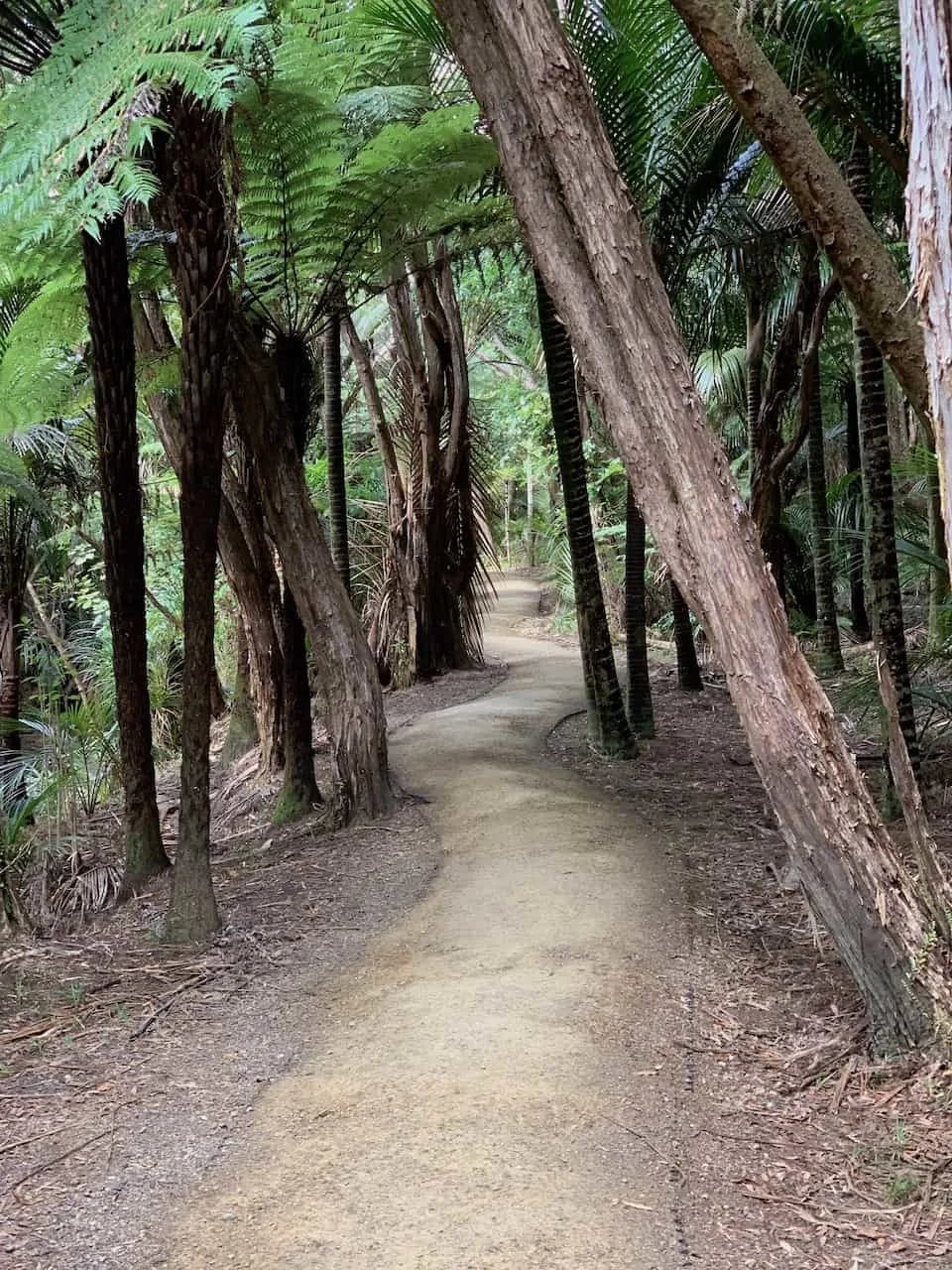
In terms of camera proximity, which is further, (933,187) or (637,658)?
(637,658)

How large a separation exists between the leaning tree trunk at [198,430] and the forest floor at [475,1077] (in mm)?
395

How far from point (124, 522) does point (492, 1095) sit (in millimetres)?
3179

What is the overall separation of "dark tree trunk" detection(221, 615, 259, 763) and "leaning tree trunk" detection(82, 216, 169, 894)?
2.83 metres

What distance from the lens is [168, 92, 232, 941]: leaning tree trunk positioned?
4.12 metres

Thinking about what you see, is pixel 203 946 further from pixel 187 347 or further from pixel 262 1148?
pixel 187 347

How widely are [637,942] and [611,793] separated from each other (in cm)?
225

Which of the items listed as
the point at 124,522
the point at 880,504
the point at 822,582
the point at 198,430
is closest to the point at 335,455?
the point at 124,522

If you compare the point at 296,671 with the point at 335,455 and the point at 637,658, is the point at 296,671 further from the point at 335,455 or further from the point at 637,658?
the point at 637,658

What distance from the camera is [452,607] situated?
435 inches

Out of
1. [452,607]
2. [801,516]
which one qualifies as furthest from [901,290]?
[801,516]

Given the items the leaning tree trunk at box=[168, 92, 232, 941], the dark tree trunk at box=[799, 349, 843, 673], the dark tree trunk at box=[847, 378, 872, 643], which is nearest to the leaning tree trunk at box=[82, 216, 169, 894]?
the leaning tree trunk at box=[168, 92, 232, 941]

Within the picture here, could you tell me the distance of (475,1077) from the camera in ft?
10.1

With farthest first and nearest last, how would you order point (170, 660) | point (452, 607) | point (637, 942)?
point (170, 660) → point (452, 607) → point (637, 942)

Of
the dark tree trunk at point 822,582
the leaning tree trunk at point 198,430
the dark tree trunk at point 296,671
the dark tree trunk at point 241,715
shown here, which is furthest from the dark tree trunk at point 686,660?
the leaning tree trunk at point 198,430
